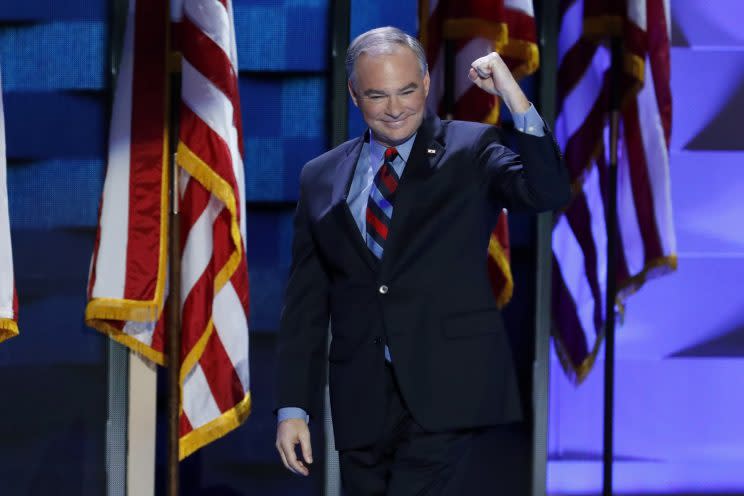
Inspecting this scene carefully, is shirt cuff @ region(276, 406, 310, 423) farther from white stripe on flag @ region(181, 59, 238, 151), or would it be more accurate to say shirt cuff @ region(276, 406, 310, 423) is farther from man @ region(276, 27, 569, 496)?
white stripe on flag @ region(181, 59, 238, 151)

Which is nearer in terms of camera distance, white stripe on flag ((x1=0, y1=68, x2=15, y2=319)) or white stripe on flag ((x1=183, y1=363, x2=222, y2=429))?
white stripe on flag ((x1=0, y1=68, x2=15, y2=319))

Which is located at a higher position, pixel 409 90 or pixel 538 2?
pixel 538 2

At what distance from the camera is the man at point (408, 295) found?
187 centimetres

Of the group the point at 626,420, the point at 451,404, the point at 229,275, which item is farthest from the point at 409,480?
the point at 626,420

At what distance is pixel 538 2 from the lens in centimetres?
424

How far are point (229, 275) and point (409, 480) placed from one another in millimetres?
1750

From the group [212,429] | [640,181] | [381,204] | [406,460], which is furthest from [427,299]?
[640,181]

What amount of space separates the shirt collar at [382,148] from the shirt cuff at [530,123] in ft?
0.88

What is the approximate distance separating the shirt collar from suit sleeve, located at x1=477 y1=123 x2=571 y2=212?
0.55ft

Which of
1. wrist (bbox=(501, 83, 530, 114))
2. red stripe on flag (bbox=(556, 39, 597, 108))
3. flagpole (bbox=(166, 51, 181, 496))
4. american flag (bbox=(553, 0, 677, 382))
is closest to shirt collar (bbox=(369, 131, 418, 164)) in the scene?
wrist (bbox=(501, 83, 530, 114))

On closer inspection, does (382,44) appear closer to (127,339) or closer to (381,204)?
(381,204)

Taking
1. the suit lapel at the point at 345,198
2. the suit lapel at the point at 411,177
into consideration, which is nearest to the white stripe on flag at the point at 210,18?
the suit lapel at the point at 345,198

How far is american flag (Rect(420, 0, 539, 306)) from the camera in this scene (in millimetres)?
3645

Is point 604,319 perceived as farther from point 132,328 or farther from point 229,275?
point 132,328
